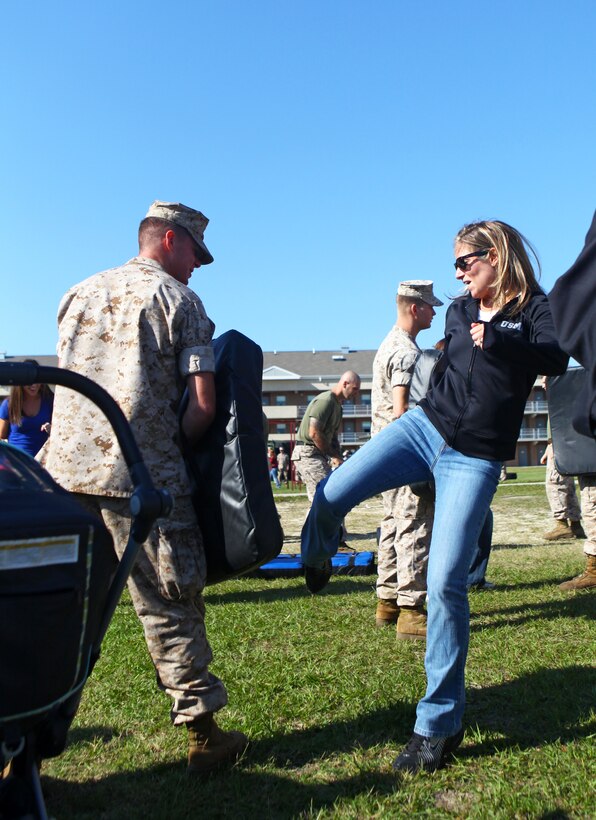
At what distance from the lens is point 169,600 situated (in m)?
2.98

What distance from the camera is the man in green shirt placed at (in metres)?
10.0

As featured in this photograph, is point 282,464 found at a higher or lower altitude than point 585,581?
lower

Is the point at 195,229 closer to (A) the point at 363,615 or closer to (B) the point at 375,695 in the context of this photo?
(B) the point at 375,695

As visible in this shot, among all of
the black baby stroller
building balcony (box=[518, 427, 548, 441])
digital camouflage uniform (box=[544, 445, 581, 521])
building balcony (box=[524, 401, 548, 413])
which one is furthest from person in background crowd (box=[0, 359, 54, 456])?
building balcony (box=[524, 401, 548, 413])

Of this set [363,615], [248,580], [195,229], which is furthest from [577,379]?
[195,229]

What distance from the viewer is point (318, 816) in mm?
2645

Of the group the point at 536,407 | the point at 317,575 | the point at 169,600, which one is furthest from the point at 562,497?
the point at 536,407

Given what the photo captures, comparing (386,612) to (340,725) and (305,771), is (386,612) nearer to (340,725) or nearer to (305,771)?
(340,725)

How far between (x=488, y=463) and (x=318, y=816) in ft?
4.64

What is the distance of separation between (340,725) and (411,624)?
1.64 metres

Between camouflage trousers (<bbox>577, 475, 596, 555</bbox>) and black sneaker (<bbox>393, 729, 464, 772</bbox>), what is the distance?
165 inches

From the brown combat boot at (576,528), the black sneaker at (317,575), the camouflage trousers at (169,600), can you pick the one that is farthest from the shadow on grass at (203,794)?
the brown combat boot at (576,528)

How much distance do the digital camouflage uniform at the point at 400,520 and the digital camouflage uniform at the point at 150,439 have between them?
87.5 inches

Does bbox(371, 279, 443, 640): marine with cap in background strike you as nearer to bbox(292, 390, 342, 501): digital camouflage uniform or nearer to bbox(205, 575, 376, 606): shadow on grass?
bbox(205, 575, 376, 606): shadow on grass
